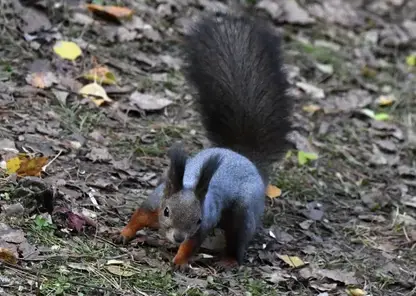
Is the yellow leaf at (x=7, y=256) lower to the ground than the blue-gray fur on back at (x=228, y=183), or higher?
lower

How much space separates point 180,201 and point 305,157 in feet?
5.76

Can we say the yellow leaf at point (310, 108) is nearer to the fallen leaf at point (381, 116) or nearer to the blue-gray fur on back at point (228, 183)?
the fallen leaf at point (381, 116)

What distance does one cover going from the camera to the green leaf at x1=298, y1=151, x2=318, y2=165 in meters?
5.13

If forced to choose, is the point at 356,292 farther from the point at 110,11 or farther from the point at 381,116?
the point at 110,11

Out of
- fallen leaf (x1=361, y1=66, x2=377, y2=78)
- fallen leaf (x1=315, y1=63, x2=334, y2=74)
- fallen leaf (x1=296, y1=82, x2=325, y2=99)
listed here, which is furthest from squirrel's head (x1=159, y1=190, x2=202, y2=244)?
fallen leaf (x1=361, y1=66, x2=377, y2=78)

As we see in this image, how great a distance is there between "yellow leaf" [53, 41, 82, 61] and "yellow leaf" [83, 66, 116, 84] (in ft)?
0.50

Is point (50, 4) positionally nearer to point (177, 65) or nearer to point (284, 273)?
point (177, 65)

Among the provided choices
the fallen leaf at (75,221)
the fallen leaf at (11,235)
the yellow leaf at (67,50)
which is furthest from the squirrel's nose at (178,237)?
the yellow leaf at (67,50)

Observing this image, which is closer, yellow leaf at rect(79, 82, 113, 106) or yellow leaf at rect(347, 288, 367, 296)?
yellow leaf at rect(347, 288, 367, 296)

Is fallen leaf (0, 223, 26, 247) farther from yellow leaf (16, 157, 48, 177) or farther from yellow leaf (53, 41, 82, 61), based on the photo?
yellow leaf (53, 41, 82, 61)

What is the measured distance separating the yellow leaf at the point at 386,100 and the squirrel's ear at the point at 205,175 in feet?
9.43

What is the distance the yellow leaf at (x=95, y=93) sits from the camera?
195 inches

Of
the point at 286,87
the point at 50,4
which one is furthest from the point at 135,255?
the point at 50,4

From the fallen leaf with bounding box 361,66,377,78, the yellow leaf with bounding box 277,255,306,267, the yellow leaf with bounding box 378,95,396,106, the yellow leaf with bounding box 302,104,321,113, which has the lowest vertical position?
the yellow leaf with bounding box 277,255,306,267
